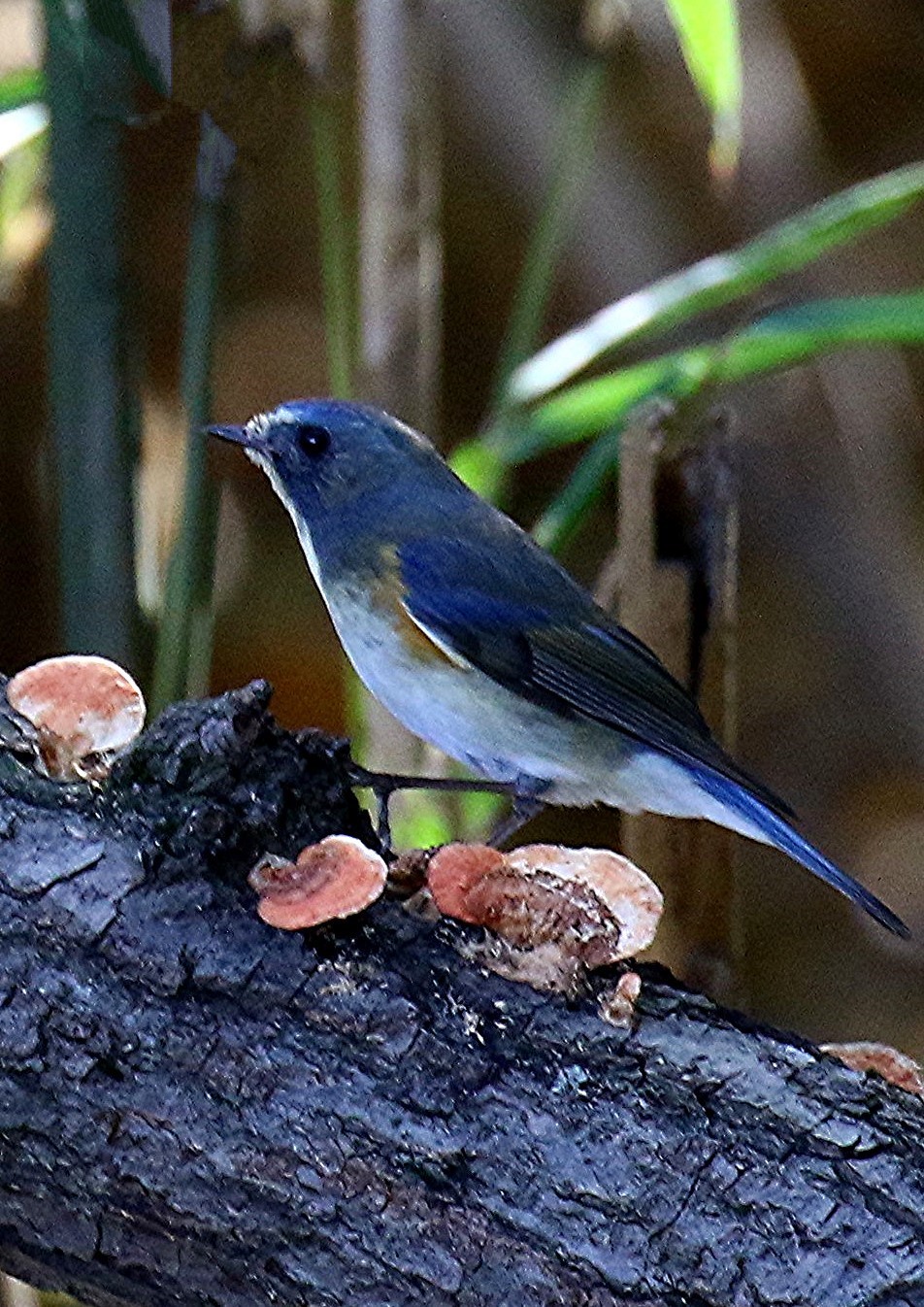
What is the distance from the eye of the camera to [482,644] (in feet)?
7.34

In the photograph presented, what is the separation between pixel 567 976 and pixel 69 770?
1.51 ft

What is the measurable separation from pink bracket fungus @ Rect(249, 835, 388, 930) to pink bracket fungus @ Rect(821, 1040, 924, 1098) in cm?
39

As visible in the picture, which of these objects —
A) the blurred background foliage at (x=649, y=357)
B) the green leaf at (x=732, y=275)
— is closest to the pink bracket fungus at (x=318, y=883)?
the green leaf at (x=732, y=275)

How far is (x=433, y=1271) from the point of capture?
123cm

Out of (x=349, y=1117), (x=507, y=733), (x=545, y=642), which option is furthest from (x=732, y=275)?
(x=349, y=1117)

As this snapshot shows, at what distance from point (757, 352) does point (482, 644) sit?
1.64 ft

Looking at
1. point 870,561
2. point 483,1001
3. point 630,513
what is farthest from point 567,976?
point 870,561

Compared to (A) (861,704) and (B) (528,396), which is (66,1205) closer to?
(B) (528,396)

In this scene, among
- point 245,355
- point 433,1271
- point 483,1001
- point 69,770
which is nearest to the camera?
point 433,1271

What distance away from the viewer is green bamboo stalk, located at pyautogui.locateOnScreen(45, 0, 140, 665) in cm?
222

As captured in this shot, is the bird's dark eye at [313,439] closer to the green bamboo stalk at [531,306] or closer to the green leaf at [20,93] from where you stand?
the green bamboo stalk at [531,306]

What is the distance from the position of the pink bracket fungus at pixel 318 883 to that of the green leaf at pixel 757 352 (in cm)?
101

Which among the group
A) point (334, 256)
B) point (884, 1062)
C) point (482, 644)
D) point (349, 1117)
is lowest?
point (349, 1117)

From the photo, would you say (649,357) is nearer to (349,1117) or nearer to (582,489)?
(582,489)
